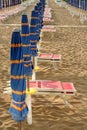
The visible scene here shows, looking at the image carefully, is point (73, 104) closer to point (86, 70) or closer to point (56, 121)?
point (56, 121)

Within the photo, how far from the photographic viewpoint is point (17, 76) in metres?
5.86

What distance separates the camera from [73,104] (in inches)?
369

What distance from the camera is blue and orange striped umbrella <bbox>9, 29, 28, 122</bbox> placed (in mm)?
5770

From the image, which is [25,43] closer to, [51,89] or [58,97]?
[51,89]

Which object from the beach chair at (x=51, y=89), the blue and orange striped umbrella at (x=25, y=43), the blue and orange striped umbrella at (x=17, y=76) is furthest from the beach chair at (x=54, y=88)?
the blue and orange striped umbrella at (x=17, y=76)

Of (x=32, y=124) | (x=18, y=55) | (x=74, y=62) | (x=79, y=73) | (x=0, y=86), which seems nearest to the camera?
(x=18, y=55)

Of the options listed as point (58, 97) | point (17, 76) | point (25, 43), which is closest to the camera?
point (17, 76)

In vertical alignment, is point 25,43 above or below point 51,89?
above

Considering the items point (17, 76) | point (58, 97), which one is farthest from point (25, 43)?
point (17, 76)

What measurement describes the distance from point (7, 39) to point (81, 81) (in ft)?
32.9

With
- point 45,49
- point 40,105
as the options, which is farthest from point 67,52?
point 40,105

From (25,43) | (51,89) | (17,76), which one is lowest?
(51,89)

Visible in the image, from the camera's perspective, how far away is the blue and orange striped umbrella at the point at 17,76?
5770mm

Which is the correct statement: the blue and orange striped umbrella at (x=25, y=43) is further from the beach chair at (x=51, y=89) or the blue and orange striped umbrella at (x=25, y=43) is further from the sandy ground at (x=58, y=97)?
the sandy ground at (x=58, y=97)
